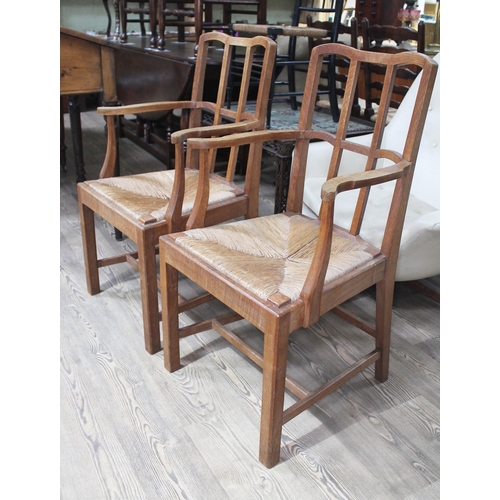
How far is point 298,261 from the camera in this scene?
1356 millimetres

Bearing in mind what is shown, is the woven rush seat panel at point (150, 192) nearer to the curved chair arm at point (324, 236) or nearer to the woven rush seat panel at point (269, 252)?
the woven rush seat panel at point (269, 252)

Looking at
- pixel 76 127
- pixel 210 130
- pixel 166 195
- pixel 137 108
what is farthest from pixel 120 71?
pixel 210 130

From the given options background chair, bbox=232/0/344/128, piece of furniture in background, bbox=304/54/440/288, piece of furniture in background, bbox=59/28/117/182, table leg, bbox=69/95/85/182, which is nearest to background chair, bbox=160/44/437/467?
piece of furniture in background, bbox=304/54/440/288

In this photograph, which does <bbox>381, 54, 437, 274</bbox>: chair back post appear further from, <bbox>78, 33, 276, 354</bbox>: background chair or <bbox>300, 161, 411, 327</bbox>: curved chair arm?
<bbox>78, 33, 276, 354</bbox>: background chair

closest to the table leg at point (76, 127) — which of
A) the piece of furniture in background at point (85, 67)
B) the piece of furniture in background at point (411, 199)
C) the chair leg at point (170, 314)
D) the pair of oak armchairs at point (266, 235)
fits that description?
the piece of furniture in background at point (85, 67)

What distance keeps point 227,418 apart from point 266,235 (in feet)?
1.75

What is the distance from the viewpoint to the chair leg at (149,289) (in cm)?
158

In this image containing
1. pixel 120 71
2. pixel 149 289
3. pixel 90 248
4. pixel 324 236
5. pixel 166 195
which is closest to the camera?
pixel 324 236

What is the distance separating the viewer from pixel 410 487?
1.25 metres

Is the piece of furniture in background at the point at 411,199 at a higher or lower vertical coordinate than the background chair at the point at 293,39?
lower

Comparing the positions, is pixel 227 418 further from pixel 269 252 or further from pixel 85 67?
pixel 85 67

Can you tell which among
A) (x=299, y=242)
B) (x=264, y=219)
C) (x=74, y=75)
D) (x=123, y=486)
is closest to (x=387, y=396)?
(x=299, y=242)
